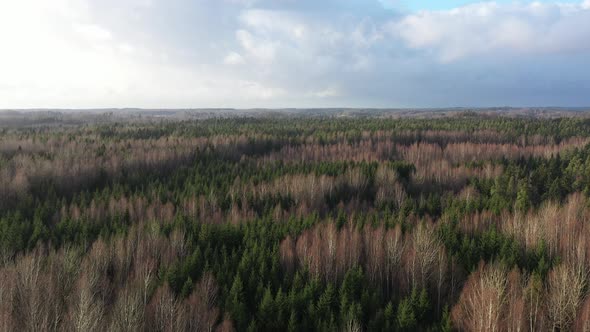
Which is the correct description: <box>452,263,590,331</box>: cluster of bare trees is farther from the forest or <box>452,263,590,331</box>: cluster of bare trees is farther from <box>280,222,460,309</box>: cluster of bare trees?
<box>280,222,460,309</box>: cluster of bare trees

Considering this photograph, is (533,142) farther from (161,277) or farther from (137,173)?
(161,277)

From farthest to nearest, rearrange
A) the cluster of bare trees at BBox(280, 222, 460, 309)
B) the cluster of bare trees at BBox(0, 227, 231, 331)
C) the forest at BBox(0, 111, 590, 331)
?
the cluster of bare trees at BBox(280, 222, 460, 309) → the forest at BBox(0, 111, 590, 331) → the cluster of bare trees at BBox(0, 227, 231, 331)

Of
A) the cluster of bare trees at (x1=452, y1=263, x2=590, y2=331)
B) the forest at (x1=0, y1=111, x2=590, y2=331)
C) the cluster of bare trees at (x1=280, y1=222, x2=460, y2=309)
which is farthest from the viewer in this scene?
the cluster of bare trees at (x1=280, y1=222, x2=460, y2=309)

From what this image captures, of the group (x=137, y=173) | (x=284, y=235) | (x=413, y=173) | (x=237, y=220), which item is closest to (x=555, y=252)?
(x=284, y=235)

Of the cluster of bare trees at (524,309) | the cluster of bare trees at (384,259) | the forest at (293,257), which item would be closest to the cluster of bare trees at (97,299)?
the forest at (293,257)

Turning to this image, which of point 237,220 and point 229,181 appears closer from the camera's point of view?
point 237,220

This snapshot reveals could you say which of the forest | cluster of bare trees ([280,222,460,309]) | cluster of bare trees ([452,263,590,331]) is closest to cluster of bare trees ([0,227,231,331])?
the forest

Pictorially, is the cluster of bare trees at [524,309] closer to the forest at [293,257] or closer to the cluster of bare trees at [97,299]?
the forest at [293,257]

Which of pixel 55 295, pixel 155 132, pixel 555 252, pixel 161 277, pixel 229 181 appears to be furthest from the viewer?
pixel 155 132
